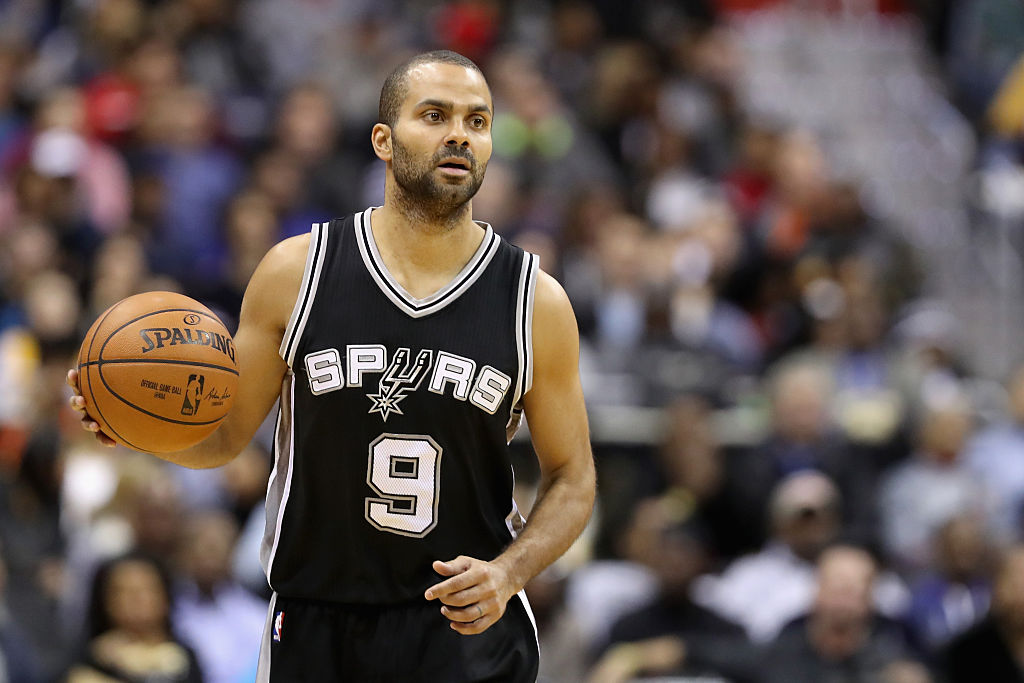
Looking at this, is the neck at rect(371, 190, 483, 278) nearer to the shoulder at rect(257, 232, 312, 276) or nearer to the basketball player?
the basketball player

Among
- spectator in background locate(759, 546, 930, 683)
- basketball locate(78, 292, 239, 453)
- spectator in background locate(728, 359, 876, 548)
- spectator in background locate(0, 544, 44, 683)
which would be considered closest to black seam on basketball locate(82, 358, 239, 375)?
basketball locate(78, 292, 239, 453)

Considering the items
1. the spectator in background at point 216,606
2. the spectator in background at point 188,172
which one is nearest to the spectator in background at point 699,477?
the spectator in background at point 216,606

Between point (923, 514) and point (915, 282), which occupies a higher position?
point (915, 282)

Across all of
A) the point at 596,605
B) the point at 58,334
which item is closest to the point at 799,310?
the point at 596,605

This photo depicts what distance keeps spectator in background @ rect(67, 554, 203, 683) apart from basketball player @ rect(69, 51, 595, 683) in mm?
3042

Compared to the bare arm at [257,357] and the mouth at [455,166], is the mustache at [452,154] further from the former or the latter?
the bare arm at [257,357]

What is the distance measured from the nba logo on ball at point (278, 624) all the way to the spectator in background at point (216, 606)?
345 centimetres

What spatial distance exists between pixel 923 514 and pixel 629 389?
205 centimetres

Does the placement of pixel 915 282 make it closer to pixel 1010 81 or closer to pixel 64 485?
pixel 1010 81

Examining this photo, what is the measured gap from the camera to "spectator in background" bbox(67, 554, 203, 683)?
269 inches

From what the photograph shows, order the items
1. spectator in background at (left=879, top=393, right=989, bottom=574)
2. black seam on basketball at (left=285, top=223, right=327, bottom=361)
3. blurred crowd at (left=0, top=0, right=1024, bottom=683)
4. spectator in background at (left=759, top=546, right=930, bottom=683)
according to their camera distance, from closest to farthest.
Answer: black seam on basketball at (left=285, top=223, right=327, bottom=361) < spectator in background at (left=759, top=546, right=930, bottom=683) < blurred crowd at (left=0, top=0, right=1024, bottom=683) < spectator in background at (left=879, top=393, right=989, bottom=574)

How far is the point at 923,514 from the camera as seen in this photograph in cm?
905

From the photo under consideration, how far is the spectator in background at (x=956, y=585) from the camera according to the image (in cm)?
823

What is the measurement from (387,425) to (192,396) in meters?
0.54
